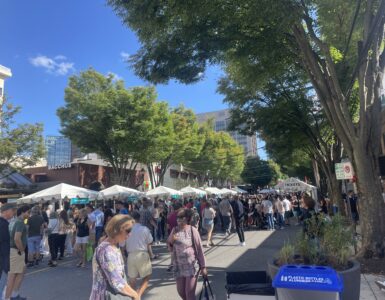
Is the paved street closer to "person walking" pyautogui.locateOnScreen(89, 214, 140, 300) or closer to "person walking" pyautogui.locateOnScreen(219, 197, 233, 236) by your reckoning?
"person walking" pyautogui.locateOnScreen(219, 197, 233, 236)

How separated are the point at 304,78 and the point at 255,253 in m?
8.65

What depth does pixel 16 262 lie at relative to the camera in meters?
6.41

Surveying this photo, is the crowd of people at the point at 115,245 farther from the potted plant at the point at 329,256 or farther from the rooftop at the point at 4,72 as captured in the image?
the rooftop at the point at 4,72

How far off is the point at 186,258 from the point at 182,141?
28017mm

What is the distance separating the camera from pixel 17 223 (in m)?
6.69

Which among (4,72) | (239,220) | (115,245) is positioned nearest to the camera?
(115,245)

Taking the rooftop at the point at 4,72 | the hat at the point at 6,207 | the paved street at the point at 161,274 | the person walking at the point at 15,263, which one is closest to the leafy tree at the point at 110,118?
the paved street at the point at 161,274

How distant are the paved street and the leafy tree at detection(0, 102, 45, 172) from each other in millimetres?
15359

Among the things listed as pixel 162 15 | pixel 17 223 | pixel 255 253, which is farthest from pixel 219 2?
pixel 255 253

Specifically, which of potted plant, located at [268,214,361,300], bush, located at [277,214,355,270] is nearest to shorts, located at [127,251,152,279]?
potted plant, located at [268,214,361,300]

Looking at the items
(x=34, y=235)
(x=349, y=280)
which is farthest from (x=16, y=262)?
(x=349, y=280)

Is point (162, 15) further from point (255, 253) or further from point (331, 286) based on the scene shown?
point (255, 253)

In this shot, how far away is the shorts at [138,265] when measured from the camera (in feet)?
17.6

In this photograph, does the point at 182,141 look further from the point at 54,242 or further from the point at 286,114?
the point at 54,242
